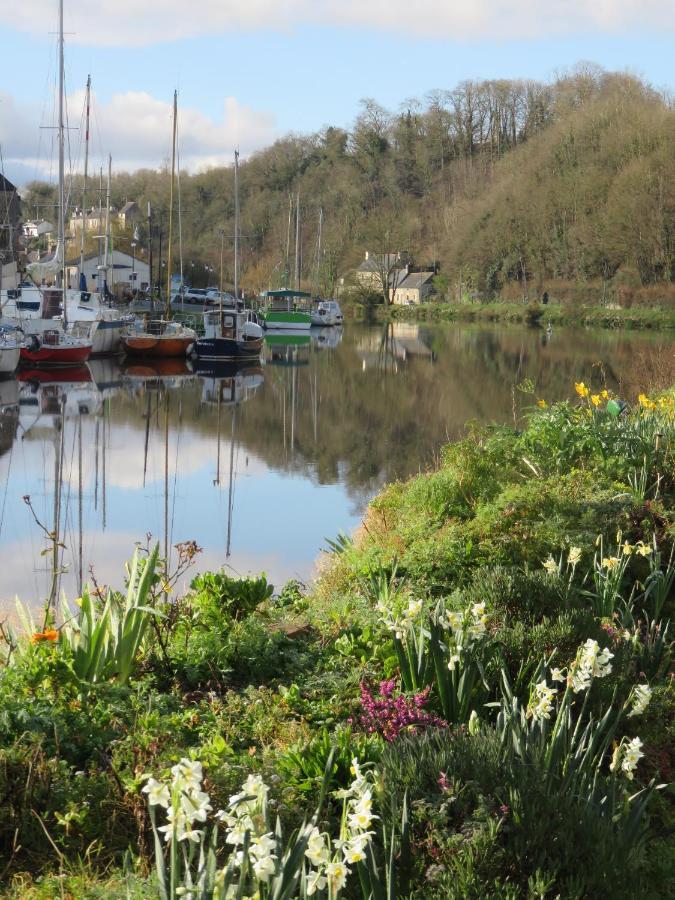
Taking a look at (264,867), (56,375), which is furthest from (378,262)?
(264,867)

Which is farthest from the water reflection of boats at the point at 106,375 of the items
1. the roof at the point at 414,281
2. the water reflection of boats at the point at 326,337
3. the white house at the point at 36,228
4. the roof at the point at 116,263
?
the roof at the point at 414,281

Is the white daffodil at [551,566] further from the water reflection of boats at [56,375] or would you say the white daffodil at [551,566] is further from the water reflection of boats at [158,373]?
the water reflection of boats at [56,375]

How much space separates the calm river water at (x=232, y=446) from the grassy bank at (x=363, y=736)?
4.96ft

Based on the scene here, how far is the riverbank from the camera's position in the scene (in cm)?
6425

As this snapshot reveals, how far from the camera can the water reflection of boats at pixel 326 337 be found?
52500 mm

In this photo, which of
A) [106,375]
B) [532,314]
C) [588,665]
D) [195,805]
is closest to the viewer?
[195,805]

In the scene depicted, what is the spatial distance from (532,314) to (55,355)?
144 feet

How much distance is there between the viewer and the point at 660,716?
549 centimetres

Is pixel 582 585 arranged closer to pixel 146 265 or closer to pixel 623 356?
pixel 623 356

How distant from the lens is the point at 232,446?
21.4 meters

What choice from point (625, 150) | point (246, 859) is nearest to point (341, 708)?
point (246, 859)

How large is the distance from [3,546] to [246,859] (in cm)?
982

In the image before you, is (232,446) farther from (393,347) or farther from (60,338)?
(393,347)

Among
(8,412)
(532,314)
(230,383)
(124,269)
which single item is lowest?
(8,412)
